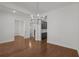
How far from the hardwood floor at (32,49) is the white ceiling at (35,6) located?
681 millimetres

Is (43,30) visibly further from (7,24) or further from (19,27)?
(7,24)

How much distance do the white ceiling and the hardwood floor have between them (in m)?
0.68

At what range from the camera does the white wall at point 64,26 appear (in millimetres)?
2176

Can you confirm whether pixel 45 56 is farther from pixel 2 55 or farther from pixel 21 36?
pixel 2 55

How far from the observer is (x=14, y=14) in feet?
7.39

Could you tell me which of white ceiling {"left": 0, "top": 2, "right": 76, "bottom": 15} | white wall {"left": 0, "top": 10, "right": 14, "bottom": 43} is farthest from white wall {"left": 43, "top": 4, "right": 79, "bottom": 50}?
white wall {"left": 0, "top": 10, "right": 14, "bottom": 43}

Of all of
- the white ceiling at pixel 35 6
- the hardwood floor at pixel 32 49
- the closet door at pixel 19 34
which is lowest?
the hardwood floor at pixel 32 49

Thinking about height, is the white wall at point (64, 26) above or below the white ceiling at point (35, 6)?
below

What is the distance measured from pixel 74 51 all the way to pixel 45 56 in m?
0.65

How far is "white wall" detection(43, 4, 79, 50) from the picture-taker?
2176 mm

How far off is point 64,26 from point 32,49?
0.89m

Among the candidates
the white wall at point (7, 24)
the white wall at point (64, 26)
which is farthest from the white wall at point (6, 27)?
the white wall at point (64, 26)

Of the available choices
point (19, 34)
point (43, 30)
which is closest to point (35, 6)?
point (43, 30)

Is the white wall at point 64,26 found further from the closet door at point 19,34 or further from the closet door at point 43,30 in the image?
the closet door at point 19,34
